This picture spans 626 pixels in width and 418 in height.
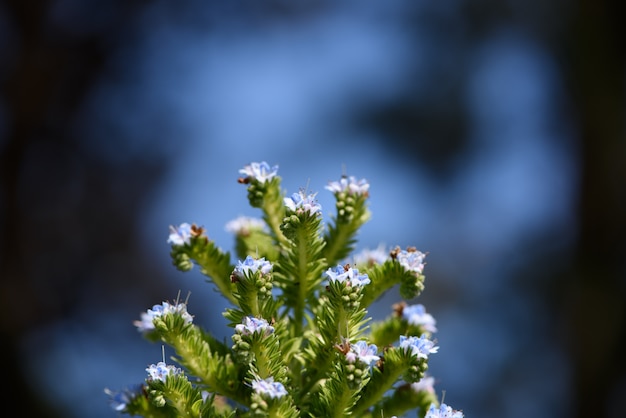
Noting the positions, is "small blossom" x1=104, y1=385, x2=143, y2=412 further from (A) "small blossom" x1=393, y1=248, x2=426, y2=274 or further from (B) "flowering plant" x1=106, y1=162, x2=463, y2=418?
(A) "small blossom" x1=393, y1=248, x2=426, y2=274

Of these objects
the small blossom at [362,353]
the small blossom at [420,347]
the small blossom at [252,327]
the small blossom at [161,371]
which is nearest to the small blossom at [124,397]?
the small blossom at [161,371]

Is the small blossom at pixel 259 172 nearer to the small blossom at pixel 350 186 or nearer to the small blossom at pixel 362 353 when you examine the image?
the small blossom at pixel 350 186

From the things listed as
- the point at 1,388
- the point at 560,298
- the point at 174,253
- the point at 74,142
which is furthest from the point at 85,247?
the point at 174,253

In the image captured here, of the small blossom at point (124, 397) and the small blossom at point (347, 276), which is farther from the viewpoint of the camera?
the small blossom at point (124, 397)

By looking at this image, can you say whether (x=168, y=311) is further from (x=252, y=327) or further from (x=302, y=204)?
(x=302, y=204)

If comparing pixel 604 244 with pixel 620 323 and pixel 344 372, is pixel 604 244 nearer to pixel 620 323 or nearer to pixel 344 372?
pixel 620 323

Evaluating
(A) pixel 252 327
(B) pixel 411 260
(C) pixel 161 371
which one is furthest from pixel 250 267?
(B) pixel 411 260

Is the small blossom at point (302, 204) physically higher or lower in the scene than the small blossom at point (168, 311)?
higher
